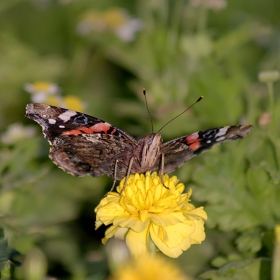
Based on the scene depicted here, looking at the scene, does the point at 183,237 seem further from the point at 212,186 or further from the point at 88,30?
the point at 88,30

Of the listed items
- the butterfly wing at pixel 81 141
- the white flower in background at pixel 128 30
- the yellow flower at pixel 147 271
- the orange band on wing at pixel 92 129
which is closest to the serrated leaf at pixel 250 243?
the butterfly wing at pixel 81 141

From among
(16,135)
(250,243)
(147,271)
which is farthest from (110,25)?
(147,271)

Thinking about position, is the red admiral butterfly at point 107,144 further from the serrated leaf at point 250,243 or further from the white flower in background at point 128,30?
the white flower in background at point 128,30

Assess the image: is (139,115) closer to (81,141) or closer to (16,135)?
(16,135)

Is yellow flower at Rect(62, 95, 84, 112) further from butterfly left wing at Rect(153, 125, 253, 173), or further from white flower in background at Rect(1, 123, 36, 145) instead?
butterfly left wing at Rect(153, 125, 253, 173)

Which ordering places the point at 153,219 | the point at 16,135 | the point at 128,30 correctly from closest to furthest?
the point at 153,219 < the point at 16,135 < the point at 128,30

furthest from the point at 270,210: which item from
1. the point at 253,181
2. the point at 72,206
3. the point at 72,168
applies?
the point at 72,206

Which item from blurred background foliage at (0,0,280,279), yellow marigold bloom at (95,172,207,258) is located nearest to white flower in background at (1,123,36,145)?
blurred background foliage at (0,0,280,279)
